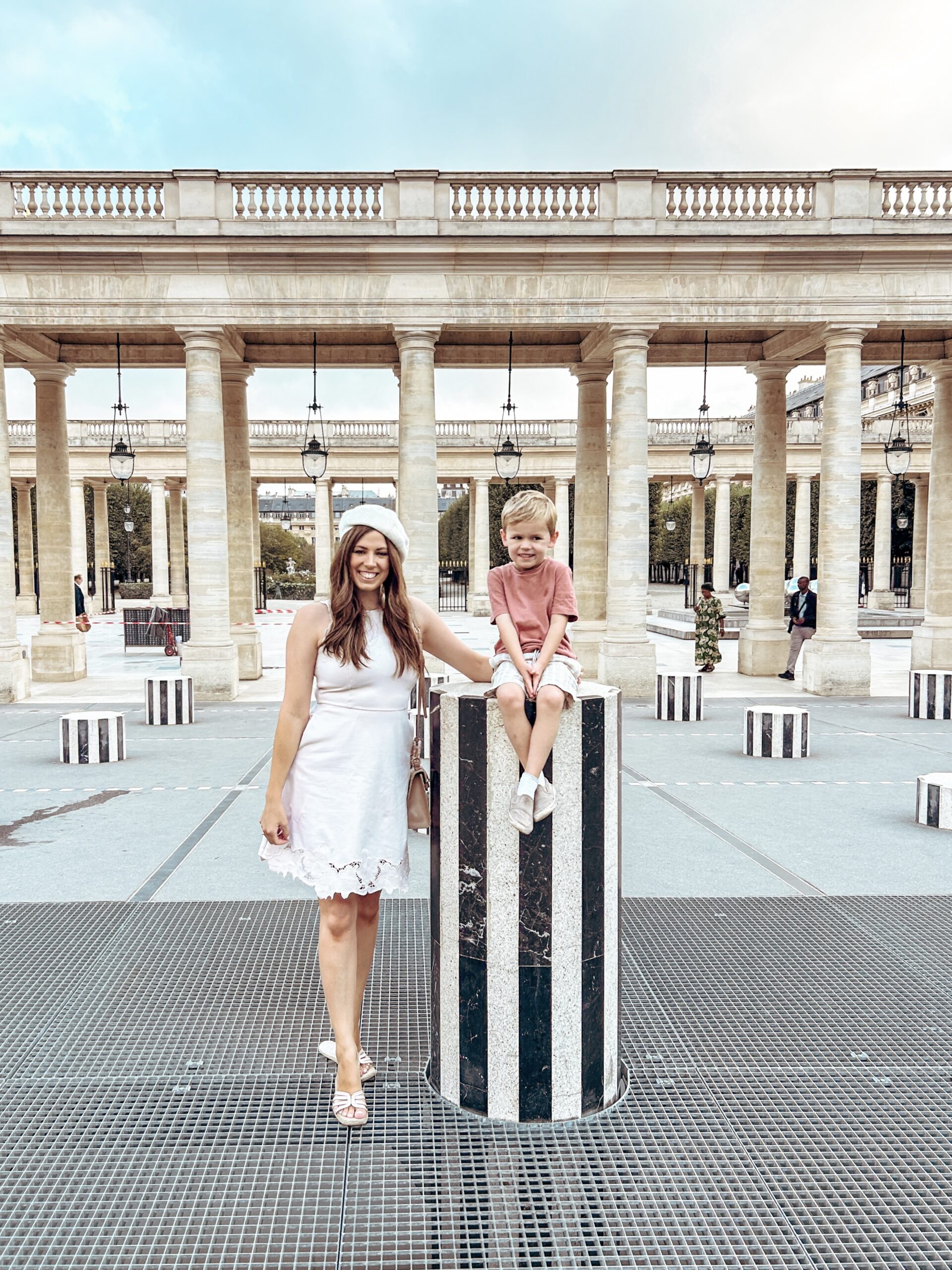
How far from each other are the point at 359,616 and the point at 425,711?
154 inches

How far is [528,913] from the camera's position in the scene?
11.6 ft

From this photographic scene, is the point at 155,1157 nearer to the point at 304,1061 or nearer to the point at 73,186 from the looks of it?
the point at 304,1061

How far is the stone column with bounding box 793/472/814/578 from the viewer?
43406 millimetres

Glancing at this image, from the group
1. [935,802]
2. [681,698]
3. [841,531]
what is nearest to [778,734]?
[681,698]

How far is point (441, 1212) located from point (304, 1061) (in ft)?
3.75

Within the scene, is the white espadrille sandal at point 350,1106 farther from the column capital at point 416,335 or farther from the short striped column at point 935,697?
the column capital at point 416,335

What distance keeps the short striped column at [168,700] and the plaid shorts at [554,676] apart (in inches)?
431

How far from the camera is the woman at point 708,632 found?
19.3 meters

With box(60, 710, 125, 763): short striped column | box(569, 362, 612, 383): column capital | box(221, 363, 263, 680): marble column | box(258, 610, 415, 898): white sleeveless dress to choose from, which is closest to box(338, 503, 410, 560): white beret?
box(258, 610, 415, 898): white sleeveless dress

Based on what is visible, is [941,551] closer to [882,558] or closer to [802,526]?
[802,526]

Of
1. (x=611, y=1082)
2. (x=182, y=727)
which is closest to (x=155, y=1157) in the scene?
(x=611, y=1082)

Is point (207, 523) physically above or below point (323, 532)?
below

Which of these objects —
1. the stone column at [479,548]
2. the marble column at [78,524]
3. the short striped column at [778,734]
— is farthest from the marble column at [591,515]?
the marble column at [78,524]

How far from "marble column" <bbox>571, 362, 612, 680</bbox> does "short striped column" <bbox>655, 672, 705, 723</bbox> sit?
16.2ft
